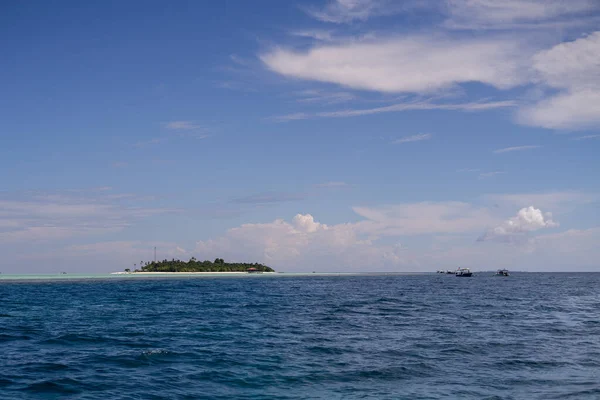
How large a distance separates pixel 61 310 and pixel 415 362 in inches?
1960

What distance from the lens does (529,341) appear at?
1587 inches

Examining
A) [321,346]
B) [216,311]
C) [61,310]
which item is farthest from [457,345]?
[61,310]

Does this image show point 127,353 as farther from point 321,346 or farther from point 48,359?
point 321,346

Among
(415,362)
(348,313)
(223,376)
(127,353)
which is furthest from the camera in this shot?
(348,313)

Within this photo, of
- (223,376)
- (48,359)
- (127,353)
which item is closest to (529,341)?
(223,376)

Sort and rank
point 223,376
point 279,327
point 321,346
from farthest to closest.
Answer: point 279,327, point 321,346, point 223,376

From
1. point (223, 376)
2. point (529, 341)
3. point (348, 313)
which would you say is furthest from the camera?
point (348, 313)

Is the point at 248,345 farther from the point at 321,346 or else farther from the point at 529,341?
the point at 529,341

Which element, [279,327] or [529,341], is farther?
[279,327]

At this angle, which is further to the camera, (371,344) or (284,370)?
(371,344)

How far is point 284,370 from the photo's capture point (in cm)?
2950

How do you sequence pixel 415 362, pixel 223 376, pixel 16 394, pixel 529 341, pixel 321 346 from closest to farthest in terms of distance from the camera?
pixel 16 394 < pixel 223 376 < pixel 415 362 < pixel 321 346 < pixel 529 341

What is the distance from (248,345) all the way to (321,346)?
5.48 metres

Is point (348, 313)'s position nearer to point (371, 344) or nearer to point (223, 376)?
point (371, 344)
